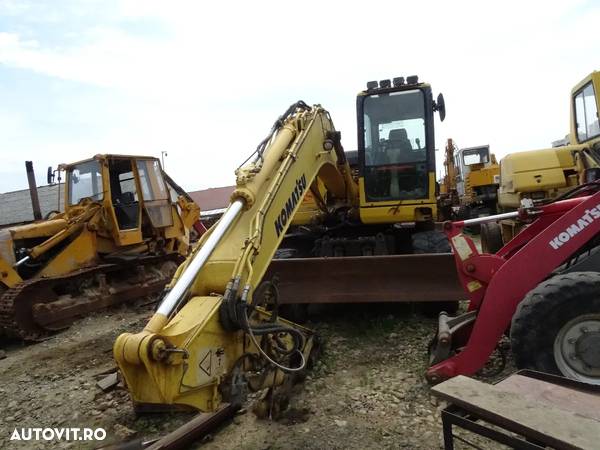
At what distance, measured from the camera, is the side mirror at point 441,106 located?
17.8 ft

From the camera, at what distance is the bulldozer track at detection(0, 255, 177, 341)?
242 inches

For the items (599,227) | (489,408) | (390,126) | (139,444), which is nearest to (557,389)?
(489,408)

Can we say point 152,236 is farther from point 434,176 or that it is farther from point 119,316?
point 434,176

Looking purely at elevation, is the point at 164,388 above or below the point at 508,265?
below

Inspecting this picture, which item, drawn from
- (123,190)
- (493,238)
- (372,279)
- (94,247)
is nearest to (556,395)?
(372,279)

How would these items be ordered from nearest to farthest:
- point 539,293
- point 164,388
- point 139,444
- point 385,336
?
point 164,388
point 139,444
point 539,293
point 385,336

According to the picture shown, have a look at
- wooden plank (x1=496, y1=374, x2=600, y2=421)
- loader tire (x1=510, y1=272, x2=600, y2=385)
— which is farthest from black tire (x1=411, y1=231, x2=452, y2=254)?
wooden plank (x1=496, y1=374, x2=600, y2=421)

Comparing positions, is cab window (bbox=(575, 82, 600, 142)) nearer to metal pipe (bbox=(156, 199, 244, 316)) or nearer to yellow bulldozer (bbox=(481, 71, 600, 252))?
yellow bulldozer (bbox=(481, 71, 600, 252))

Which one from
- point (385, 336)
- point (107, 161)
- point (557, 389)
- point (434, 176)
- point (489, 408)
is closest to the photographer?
point (489, 408)

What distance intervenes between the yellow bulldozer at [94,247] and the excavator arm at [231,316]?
3.78 meters

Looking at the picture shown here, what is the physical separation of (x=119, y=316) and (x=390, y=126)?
16.1ft

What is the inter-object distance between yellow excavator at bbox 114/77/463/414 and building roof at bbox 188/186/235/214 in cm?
2127

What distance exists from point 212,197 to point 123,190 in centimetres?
2094

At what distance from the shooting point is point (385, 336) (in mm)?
4637
